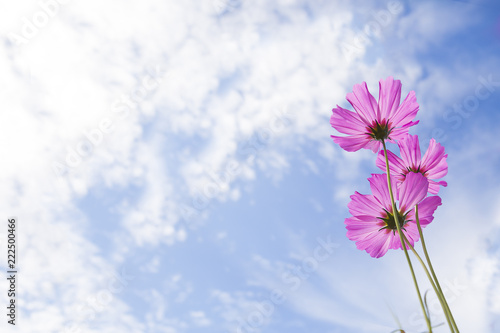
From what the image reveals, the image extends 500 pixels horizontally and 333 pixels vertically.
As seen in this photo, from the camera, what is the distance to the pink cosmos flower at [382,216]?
52cm

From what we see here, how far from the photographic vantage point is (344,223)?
590 mm

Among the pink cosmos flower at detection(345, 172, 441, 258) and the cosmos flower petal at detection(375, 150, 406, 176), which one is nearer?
the pink cosmos flower at detection(345, 172, 441, 258)

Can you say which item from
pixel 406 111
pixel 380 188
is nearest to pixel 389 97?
pixel 406 111

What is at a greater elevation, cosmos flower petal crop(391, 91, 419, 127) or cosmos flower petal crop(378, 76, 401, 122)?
cosmos flower petal crop(378, 76, 401, 122)

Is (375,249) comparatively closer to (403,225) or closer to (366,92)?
(403,225)

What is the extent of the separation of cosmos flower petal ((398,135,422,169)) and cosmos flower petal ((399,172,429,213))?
0.11 meters

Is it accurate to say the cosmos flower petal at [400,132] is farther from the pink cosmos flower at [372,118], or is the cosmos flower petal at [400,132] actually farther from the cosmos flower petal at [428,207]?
the cosmos flower petal at [428,207]

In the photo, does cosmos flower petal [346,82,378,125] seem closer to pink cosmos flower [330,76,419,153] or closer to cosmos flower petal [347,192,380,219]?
pink cosmos flower [330,76,419,153]

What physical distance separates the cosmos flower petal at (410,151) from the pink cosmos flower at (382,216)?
0.09m

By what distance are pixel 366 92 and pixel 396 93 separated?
4 centimetres

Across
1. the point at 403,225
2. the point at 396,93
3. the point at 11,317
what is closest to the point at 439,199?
the point at 403,225

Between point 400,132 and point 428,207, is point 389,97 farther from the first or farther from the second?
point 428,207

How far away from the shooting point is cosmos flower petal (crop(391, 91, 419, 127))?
58cm

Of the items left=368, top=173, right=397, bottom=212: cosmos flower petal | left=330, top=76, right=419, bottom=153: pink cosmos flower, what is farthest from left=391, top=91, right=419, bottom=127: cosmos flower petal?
left=368, top=173, right=397, bottom=212: cosmos flower petal
